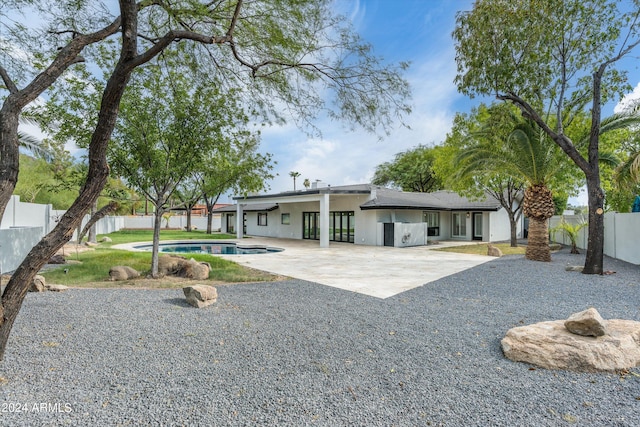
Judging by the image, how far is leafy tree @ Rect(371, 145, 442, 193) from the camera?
39028mm

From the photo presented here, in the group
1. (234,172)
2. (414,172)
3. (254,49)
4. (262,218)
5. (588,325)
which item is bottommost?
(588,325)

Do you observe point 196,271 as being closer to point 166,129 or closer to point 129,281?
point 129,281

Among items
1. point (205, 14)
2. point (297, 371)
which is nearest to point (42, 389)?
point (297, 371)

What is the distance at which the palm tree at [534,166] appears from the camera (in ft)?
40.8

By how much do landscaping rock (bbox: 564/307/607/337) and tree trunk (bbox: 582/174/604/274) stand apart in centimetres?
710

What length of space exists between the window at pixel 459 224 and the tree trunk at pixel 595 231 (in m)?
15.8

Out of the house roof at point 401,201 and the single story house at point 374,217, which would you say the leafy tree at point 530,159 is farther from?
the single story house at point 374,217

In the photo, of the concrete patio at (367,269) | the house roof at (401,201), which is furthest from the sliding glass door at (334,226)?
the concrete patio at (367,269)

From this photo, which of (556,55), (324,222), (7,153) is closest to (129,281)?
(7,153)

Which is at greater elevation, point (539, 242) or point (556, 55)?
point (556, 55)

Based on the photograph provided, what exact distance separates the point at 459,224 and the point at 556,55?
1679 centimetres

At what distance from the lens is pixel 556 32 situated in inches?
412

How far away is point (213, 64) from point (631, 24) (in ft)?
38.0

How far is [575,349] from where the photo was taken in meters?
3.97
